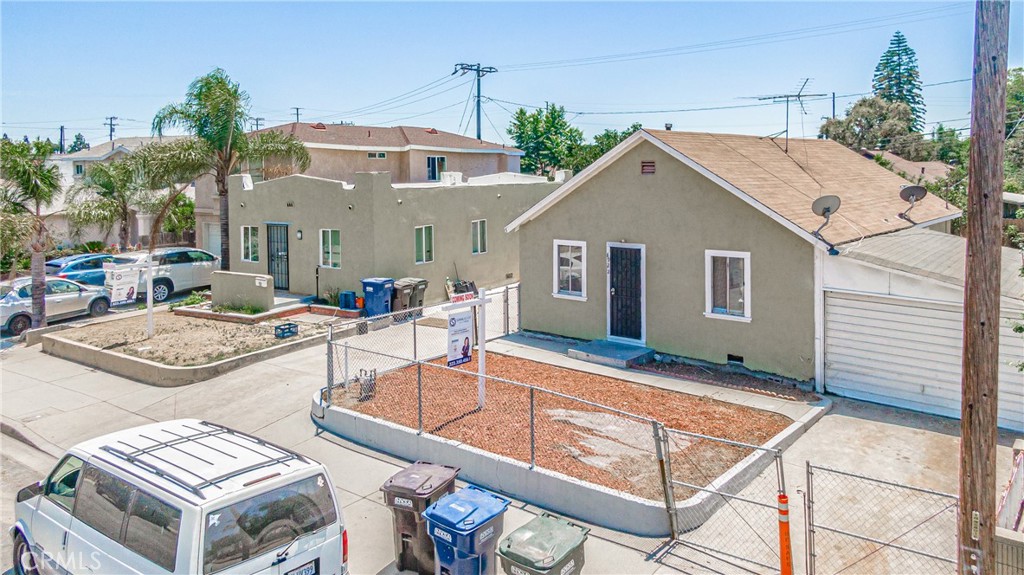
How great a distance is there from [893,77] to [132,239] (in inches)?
2579

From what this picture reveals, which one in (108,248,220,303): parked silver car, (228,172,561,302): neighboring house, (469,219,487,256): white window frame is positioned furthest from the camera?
(108,248,220,303): parked silver car

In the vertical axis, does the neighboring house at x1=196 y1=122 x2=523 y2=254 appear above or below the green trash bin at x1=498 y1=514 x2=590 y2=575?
above

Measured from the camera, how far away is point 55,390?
1483cm

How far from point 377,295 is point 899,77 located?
6642 centimetres

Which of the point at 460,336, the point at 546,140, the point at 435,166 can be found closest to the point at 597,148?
the point at 546,140

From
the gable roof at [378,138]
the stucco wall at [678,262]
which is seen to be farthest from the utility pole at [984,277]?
the gable roof at [378,138]

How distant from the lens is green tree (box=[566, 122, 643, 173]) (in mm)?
49006

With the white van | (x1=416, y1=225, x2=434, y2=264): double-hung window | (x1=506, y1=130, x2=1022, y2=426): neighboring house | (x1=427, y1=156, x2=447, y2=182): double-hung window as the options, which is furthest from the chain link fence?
(x1=427, y1=156, x2=447, y2=182): double-hung window

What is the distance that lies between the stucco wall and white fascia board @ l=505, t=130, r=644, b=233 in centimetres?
14

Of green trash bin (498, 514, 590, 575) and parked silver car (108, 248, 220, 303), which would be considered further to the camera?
parked silver car (108, 248, 220, 303)

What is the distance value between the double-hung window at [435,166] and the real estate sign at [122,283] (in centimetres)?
1224

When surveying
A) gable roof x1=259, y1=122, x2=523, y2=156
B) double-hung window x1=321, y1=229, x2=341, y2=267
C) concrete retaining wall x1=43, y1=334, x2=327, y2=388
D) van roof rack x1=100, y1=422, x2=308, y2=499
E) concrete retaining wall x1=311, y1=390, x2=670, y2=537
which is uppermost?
gable roof x1=259, y1=122, x2=523, y2=156

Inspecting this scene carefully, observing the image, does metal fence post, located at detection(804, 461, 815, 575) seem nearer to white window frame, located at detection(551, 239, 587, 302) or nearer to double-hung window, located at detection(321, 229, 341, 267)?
white window frame, located at detection(551, 239, 587, 302)

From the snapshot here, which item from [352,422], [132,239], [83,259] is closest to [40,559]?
[352,422]
